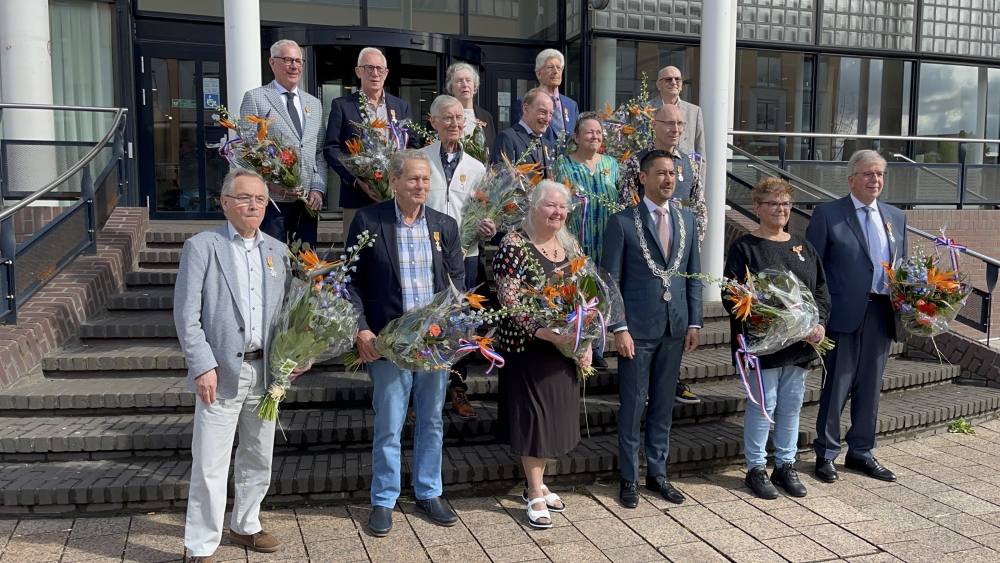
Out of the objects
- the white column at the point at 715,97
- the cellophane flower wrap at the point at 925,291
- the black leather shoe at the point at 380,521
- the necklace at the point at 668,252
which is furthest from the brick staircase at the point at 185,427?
the white column at the point at 715,97

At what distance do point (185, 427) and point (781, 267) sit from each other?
3695 millimetres

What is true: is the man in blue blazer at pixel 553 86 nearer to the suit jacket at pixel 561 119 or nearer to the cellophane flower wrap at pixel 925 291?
the suit jacket at pixel 561 119

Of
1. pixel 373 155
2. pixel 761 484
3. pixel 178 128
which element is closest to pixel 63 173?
pixel 178 128

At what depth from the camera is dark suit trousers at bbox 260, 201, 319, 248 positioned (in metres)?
5.12

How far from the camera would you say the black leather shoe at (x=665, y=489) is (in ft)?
15.2

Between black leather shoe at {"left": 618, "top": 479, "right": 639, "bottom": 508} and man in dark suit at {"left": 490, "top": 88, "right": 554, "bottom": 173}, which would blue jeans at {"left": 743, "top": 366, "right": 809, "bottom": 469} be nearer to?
black leather shoe at {"left": 618, "top": 479, "right": 639, "bottom": 508}

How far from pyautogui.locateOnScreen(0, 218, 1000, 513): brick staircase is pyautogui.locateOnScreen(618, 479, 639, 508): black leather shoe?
0.29 metres

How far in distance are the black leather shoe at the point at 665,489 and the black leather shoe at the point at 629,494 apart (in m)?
0.14

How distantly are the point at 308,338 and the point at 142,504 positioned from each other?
1.56 meters

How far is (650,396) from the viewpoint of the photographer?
4.71 m

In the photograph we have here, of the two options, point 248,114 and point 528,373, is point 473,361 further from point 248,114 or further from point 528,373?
point 248,114

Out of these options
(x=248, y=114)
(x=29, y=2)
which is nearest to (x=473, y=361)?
(x=248, y=114)

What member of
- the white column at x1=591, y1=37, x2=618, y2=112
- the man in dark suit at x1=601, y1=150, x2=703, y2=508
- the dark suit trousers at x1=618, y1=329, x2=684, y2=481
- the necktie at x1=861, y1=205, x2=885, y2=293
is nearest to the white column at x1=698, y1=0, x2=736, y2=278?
the necktie at x1=861, y1=205, x2=885, y2=293

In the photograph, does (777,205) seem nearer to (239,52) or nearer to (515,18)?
(239,52)
